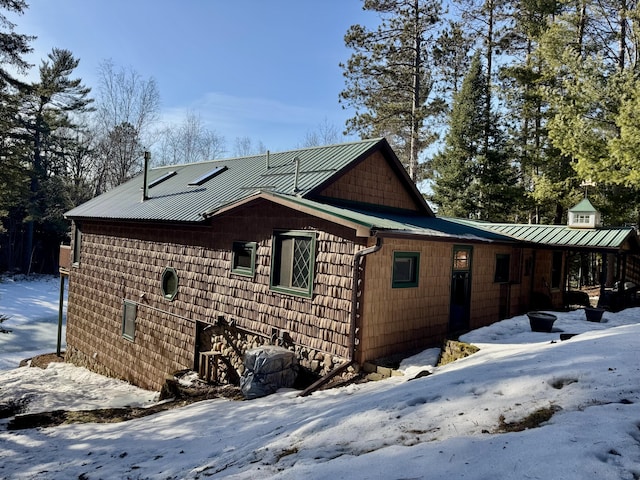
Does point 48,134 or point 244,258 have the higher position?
point 48,134

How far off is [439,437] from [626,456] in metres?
1.42

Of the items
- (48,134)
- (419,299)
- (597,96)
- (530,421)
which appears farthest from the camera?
(48,134)

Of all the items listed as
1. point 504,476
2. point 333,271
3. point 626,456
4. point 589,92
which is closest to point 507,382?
point 626,456

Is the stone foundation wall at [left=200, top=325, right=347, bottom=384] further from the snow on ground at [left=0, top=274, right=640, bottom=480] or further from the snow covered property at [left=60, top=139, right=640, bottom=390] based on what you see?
the snow on ground at [left=0, top=274, right=640, bottom=480]

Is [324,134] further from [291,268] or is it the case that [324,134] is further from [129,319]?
[291,268]

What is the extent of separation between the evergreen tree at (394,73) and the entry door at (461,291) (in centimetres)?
1225

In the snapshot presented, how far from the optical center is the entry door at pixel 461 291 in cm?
1019

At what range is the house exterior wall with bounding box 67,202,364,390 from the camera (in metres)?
8.34

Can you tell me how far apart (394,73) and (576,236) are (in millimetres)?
13866

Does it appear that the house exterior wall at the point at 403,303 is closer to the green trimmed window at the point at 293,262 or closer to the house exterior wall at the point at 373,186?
the green trimmed window at the point at 293,262

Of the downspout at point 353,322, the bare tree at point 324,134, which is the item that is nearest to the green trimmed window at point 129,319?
the downspout at point 353,322

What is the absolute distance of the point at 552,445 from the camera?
10.5 feet

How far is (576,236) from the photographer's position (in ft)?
42.9

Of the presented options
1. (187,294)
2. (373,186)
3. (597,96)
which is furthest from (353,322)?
(597,96)
